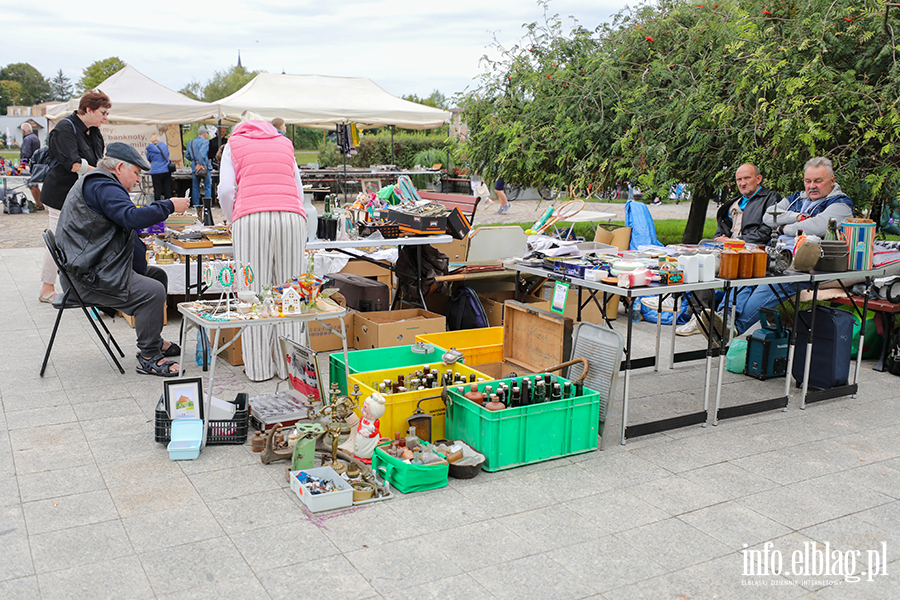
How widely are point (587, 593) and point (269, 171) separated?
10.2 ft

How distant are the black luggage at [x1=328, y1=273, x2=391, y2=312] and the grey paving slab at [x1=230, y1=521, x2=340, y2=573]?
2964mm

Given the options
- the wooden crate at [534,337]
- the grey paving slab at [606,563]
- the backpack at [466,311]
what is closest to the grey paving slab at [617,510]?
the grey paving slab at [606,563]

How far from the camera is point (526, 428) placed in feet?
11.5

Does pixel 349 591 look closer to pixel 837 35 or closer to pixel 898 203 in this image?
pixel 837 35

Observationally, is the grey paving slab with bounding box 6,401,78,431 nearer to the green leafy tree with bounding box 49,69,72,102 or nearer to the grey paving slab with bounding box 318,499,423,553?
the grey paving slab with bounding box 318,499,423,553

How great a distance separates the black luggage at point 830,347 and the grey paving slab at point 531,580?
281cm

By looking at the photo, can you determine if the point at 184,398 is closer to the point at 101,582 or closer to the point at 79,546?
the point at 79,546

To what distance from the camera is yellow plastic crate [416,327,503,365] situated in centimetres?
462

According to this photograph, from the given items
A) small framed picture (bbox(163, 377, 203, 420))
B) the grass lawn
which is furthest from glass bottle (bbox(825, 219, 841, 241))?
the grass lawn

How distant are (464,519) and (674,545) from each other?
2.66 feet

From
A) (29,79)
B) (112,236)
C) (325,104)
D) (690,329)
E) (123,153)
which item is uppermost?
(29,79)

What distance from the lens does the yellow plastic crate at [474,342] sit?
4625mm

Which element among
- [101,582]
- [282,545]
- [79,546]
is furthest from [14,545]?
[282,545]

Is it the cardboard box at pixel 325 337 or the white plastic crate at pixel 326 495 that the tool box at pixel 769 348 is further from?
the white plastic crate at pixel 326 495
